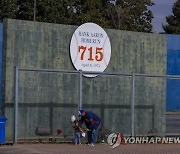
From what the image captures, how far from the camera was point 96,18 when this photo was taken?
6000 centimetres

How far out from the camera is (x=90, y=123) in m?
20.2

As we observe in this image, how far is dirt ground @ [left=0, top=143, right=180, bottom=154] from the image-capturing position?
59.9 feet

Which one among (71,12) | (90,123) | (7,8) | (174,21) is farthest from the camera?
(174,21)

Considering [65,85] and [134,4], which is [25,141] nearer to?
[65,85]

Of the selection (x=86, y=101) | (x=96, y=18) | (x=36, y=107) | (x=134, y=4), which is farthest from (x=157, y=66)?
(x=134, y=4)

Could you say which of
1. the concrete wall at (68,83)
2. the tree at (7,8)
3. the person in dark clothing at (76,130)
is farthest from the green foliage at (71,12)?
the person in dark clothing at (76,130)

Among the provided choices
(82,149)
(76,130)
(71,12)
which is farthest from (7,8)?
(82,149)

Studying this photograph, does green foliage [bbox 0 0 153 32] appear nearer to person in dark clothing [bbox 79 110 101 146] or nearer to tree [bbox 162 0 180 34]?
tree [bbox 162 0 180 34]

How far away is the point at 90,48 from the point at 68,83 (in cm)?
170

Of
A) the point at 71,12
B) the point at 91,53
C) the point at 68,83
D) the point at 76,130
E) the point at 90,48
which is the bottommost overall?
the point at 76,130

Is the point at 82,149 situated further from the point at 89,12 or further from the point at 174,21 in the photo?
the point at 174,21

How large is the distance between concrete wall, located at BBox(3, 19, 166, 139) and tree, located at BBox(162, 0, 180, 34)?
67.6m

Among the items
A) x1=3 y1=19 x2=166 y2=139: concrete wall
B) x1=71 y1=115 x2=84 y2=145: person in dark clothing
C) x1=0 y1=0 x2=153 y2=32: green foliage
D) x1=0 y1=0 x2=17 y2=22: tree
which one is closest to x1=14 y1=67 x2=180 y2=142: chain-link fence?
x1=3 y1=19 x2=166 y2=139: concrete wall

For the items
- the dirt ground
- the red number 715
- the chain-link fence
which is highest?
the red number 715
